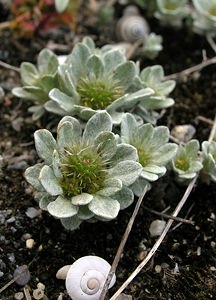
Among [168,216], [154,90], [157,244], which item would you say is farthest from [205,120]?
[157,244]

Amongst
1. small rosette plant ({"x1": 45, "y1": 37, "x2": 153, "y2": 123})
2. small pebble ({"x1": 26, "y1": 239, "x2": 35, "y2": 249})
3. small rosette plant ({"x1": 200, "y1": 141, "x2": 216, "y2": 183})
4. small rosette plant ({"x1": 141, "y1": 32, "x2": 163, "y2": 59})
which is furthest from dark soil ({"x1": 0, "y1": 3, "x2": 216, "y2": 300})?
small rosette plant ({"x1": 141, "y1": 32, "x2": 163, "y2": 59})

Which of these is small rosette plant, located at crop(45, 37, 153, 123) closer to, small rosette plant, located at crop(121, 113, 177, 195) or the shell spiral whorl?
small rosette plant, located at crop(121, 113, 177, 195)

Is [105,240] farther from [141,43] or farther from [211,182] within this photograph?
[141,43]

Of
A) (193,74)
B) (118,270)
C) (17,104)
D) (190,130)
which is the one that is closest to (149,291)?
(118,270)

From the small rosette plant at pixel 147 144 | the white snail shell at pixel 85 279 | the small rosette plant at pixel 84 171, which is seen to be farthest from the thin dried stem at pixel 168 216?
the white snail shell at pixel 85 279

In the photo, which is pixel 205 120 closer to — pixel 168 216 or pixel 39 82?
pixel 168 216

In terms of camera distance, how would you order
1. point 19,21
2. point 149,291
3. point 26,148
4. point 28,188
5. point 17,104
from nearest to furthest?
1. point 149,291
2. point 28,188
3. point 26,148
4. point 17,104
5. point 19,21
